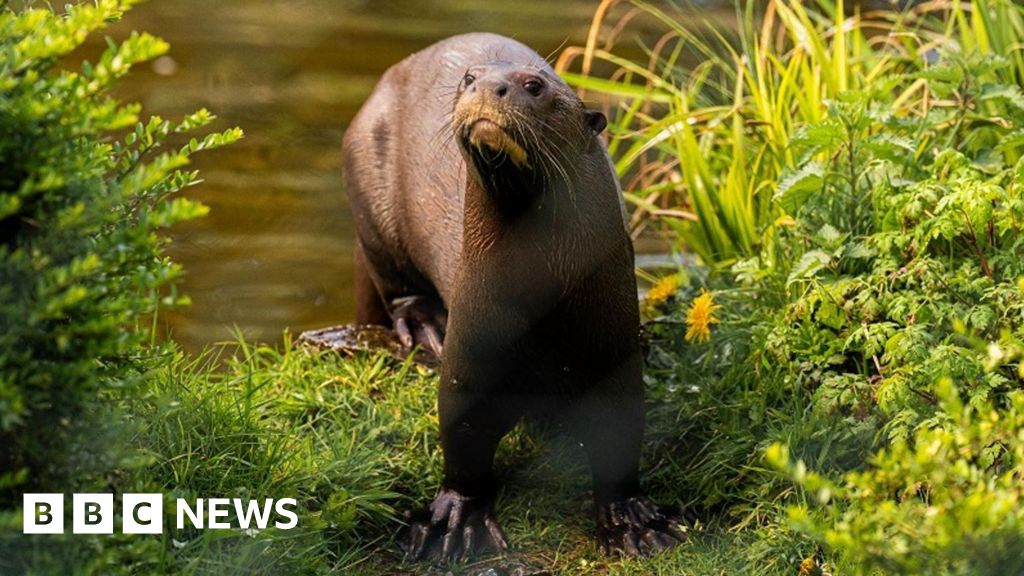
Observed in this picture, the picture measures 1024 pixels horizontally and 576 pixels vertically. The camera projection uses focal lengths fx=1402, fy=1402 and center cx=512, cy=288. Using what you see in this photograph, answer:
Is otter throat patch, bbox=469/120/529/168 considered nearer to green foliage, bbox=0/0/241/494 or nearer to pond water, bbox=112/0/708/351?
green foliage, bbox=0/0/241/494

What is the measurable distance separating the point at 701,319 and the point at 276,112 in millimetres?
3117

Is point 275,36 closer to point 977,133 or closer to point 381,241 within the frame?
point 381,241

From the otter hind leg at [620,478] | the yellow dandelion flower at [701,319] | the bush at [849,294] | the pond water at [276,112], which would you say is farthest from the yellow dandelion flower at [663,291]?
the pond water at [276,112]

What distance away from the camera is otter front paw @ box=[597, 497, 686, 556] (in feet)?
11.1

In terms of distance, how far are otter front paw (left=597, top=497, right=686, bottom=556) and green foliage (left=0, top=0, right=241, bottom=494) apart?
1444mm

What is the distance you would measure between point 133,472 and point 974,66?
267 cm

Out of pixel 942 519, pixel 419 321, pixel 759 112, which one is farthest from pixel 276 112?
pixel 942 519

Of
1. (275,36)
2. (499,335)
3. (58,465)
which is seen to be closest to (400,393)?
(499,335)

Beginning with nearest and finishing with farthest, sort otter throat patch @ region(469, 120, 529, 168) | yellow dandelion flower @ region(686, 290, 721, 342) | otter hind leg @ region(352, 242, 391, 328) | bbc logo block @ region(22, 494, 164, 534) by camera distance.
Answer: bbc logo block @ region(22, 494, 164, 534) → otter throat patch @ region(469, 120, 529, 168) → yellow dandelion flower @ region(686, 290, 721, 342) → otter hind leg @ region(352, 242, 391, 328)

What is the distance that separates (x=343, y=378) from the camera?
13.5ft

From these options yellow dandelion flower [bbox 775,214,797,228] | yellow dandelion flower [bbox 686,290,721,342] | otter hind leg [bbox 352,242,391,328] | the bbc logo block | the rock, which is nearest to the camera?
the bbc logo block

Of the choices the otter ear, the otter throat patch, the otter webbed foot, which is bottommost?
the otter webbed foot

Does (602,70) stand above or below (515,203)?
below

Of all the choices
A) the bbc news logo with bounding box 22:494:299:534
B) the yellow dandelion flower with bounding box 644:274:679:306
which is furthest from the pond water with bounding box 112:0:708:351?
the bbc news logo with bounding box 22:494:299:534
